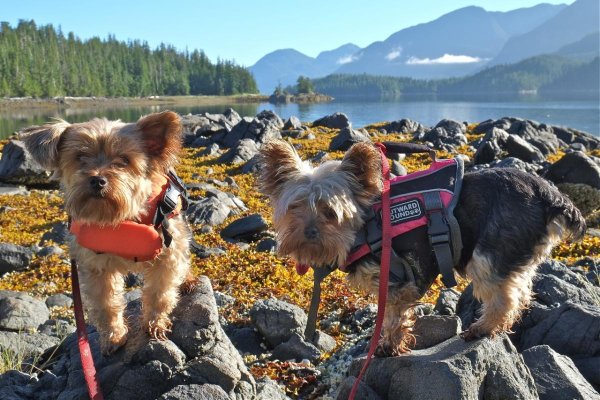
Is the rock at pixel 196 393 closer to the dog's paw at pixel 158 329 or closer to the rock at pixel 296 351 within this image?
the dog's paw at pixel 158 329

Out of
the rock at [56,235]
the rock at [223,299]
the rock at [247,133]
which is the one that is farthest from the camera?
the rock at [247,133]

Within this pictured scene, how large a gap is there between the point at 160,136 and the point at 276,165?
1.23 meters

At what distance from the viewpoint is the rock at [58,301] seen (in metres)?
9.16

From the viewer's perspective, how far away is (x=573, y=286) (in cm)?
693

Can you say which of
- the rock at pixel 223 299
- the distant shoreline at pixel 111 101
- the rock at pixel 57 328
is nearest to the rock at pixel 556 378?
the rock at pixel 223 299

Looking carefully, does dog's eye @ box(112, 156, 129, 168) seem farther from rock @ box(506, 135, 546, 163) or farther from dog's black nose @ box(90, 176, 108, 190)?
rock @ box(506, 135, 546, 163)

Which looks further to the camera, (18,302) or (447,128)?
(447,128)

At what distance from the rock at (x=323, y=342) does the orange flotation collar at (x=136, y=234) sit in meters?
2.90

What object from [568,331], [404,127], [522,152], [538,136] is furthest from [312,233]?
[404,127]

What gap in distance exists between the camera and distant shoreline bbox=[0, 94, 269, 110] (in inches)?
4847

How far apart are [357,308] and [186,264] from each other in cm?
359

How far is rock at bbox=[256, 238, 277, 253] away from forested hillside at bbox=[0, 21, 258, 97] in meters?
137

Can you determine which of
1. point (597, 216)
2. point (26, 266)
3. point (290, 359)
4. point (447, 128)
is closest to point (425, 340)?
point (290, 359)

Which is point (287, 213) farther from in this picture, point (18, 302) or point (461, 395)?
point (18, 302)
